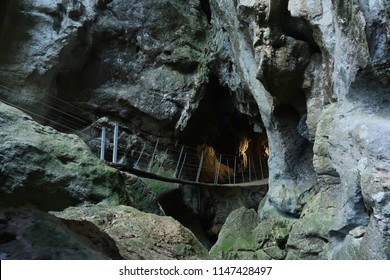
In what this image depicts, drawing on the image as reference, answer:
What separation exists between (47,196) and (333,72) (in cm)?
323

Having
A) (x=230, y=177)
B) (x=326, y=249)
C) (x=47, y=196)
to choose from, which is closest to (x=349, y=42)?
(x=326, y=249)

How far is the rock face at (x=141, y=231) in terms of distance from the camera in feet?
10.7

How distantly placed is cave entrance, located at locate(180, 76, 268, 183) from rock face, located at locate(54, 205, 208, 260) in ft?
16.4

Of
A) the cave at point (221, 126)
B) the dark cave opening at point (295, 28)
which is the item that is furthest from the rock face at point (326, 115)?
the cave at point (221, 126)

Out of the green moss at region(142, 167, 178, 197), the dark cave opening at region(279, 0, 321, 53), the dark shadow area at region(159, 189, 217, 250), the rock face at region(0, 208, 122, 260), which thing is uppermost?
the dark cave opening at region(279, 0, 321, 53)

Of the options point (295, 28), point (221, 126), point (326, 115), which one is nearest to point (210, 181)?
point (221, 126)

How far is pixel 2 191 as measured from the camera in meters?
2.82

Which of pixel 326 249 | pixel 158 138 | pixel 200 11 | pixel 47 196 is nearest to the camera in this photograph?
pixel 47 196

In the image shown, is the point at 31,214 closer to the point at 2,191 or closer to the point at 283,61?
the point at 2,191

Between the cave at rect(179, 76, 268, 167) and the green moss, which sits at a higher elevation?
the cave at rect(179, 76, 268, 167)

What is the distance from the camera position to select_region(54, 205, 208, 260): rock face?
327cm

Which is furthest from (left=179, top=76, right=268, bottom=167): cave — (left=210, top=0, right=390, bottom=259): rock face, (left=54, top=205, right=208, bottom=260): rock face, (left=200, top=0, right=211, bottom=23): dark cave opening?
(left=54, top=205, right=208, bottom=260): rock face

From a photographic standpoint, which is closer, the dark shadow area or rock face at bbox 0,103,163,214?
rock face at bbox 0,103,163,214

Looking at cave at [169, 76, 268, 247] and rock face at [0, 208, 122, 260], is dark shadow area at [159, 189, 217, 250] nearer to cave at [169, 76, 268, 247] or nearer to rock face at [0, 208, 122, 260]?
cave at [169, 76, 268, 247]
